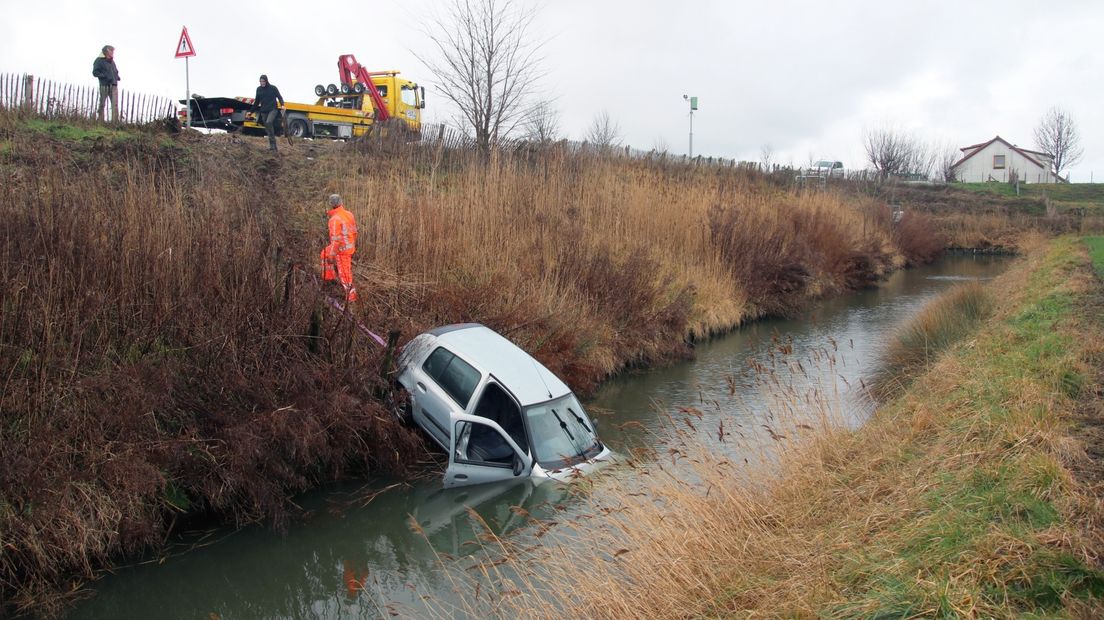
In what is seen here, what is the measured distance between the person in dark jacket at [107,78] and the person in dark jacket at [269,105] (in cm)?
283

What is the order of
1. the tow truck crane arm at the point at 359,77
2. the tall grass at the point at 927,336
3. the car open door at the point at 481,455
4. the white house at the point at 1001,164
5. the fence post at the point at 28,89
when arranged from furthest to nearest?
1. the white house at the point at 1001,164
2. the tow truck crane arm at the point at 359,77
3. the fence post at the point at 28,89
4. the tall grass at the point at 927,336
5. the car open door at the point at 481,455

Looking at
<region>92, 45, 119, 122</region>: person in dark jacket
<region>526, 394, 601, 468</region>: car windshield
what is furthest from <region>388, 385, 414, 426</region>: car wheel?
<region>92, 45, 119, 122</region>: person in dark jacket

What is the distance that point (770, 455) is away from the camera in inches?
321

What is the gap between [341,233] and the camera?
10773mm

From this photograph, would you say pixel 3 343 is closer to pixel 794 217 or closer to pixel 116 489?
pixel 116 489

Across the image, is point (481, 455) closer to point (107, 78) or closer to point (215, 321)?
point (215, 321)

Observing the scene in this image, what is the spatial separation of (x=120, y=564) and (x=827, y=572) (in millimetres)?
5837

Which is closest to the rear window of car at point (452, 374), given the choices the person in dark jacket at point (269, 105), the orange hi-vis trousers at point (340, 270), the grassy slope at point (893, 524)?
the orange hi-vis trousers at point (340, 270)

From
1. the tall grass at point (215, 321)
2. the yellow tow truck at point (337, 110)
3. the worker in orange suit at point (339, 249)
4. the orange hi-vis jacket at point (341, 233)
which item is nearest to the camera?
the tall grass at point (215, 321)

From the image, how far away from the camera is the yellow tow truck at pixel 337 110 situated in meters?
20.5

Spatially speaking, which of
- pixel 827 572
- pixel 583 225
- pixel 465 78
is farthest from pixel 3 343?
pixel 465 78

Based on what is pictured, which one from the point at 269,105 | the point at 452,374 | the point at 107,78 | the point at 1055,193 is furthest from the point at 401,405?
the point at 1055,193

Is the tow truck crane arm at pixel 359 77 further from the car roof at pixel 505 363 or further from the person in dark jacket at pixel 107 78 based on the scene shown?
the car roof at pixel 505 363

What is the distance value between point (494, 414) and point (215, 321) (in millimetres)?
3033
